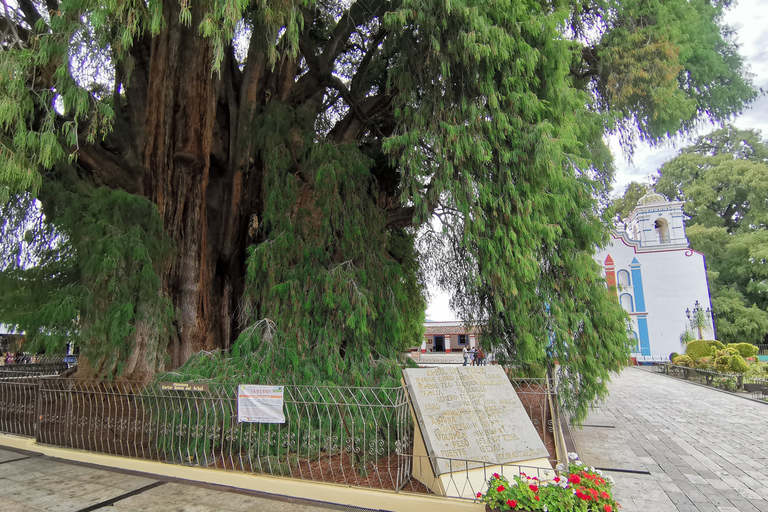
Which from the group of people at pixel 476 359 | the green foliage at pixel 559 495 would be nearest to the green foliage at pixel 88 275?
the green foliage at pixel 559 495

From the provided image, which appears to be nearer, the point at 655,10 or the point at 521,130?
the point at 521,130

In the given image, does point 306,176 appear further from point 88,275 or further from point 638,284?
point 638,284

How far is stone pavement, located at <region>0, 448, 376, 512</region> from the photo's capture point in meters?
4.43

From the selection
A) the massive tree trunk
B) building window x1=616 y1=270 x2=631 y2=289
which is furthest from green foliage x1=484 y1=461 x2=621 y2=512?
building window x1=616 y1=270 x2=631 y2=289

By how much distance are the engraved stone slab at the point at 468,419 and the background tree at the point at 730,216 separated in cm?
3650

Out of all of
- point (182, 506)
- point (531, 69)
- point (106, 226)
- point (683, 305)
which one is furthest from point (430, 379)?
point (683, 305)

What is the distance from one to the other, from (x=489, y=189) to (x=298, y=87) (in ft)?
17.1

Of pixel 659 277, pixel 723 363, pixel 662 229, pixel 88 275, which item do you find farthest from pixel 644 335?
pixel 88 275

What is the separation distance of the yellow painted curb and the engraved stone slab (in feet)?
1.16

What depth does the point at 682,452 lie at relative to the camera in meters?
7.02

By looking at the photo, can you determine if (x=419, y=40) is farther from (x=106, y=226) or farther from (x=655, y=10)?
(x=106, y=226)

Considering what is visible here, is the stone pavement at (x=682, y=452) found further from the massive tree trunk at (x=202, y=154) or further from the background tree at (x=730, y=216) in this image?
the background tree at (x=730, y=216)

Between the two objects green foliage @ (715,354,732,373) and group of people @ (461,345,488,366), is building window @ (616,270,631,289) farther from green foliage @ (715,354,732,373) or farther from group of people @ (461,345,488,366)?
green foliage @ (715,354,732,373)

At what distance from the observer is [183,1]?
5.11m
